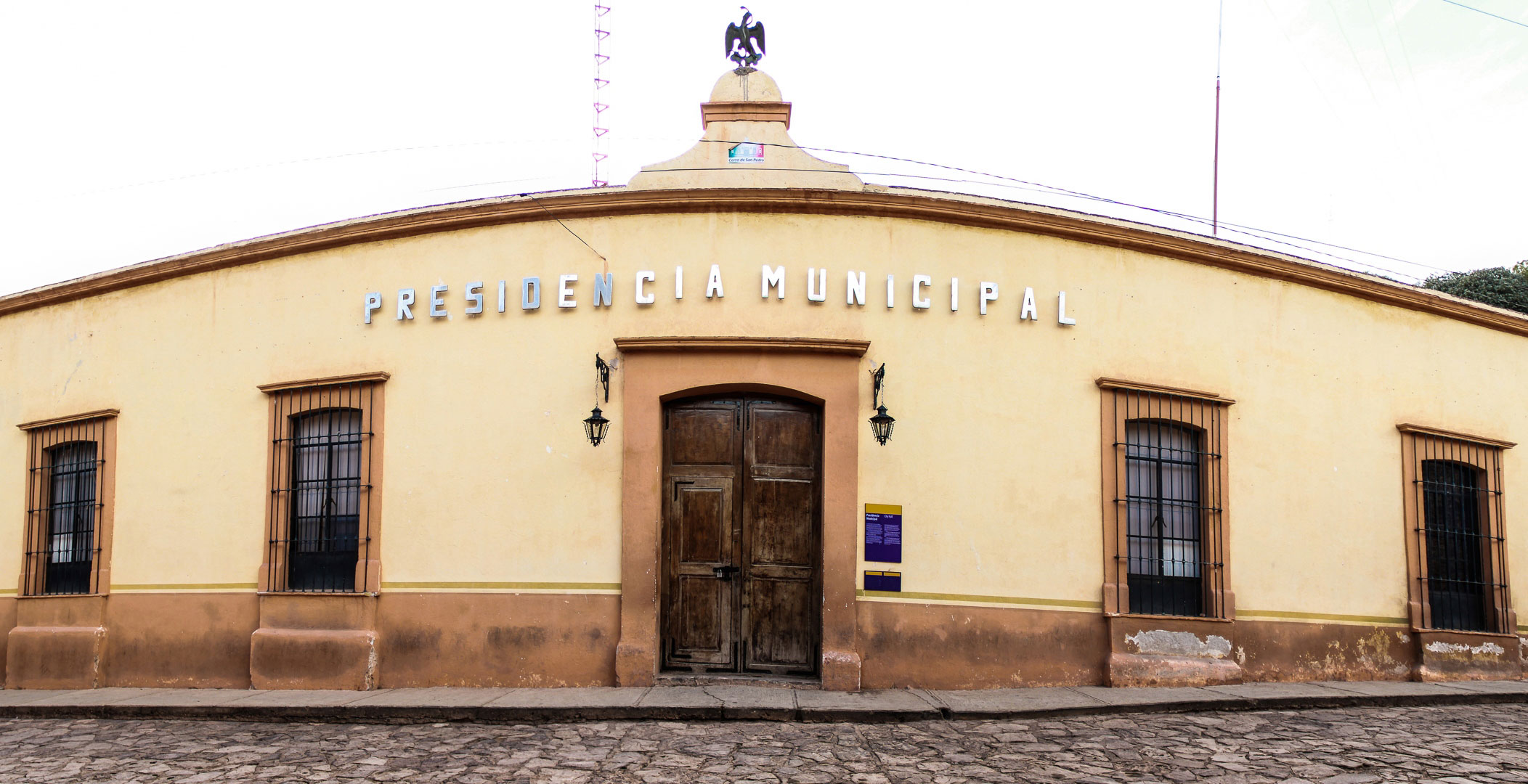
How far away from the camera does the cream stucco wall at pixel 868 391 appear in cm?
909

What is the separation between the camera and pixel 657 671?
29.2ft

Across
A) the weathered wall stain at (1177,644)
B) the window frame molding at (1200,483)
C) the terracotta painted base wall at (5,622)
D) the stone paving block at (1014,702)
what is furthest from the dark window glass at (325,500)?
the weathered wall stain at (1177,644)

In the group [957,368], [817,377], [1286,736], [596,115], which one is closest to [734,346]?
[817,377]

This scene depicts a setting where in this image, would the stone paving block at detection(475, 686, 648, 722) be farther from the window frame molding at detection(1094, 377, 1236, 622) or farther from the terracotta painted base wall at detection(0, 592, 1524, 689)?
the window frame molding at detection(1094, 377, 1236, 622)

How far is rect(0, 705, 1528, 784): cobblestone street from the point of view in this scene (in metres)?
6.10

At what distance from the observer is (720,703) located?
788 centimetres

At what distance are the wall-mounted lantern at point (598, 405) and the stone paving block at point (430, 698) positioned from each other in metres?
2.25

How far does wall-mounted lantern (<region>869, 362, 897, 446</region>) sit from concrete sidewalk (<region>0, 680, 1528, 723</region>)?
212cm

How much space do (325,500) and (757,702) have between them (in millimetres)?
4727

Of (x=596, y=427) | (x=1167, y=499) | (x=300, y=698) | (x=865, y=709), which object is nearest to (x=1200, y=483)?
(x=1167, y=499)

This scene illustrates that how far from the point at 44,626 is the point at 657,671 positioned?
272 inches

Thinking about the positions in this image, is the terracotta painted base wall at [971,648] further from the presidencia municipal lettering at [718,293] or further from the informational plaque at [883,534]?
the presidencia municipal lettering at [718,293]

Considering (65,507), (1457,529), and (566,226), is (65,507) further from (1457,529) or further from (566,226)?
(1457,529)

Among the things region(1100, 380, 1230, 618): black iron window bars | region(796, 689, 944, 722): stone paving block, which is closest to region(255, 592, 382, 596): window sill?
region(796, 689, 944, 722): stone paving block
